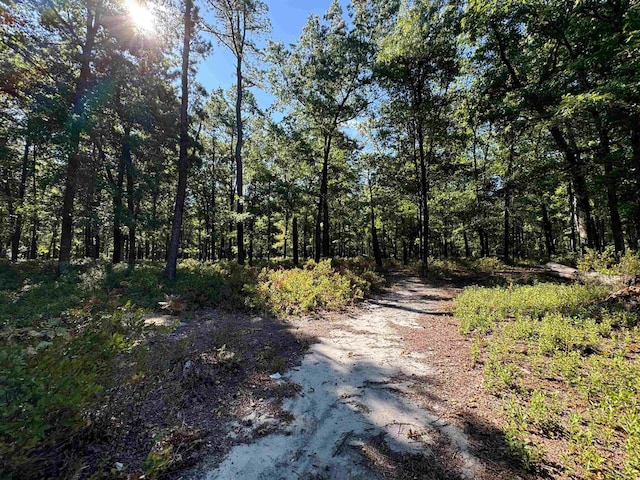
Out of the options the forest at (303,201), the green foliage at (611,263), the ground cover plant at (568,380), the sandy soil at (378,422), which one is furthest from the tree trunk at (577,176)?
the sandy soil at (378,422)

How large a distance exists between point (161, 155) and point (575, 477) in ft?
59.2

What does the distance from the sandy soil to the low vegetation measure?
0.93 metres

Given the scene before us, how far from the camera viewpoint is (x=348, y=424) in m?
3.33

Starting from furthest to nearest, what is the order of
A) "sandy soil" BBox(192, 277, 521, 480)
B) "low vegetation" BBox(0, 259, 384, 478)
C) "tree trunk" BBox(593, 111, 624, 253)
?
1. "tree trunk" BBox(593, 111, 624, 253)
2. "sandy soil" BBox(192, 277, 521, 480)
3. "low vegetation" BBox(0, 259, 384, 478)

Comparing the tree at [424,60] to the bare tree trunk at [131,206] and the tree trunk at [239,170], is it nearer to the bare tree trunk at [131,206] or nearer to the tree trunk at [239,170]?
the tree trunk at [239,170]

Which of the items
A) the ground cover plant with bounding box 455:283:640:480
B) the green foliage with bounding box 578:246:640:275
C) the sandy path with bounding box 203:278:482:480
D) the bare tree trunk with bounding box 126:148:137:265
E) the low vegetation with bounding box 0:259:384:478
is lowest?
the sandy path with bounding box 203:278:482:480

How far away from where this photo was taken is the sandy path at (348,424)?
8.80 ft

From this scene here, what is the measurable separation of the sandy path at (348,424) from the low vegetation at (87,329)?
83cm

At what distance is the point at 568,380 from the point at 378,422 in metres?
2.83

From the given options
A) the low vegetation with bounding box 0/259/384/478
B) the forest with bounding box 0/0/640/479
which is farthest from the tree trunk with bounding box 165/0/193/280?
the low vegetation with bounding box 0/259/384/478

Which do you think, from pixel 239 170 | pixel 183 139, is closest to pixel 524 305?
pixel 183 139

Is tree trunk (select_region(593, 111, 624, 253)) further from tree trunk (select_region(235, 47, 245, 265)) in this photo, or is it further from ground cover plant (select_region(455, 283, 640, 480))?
tree trunk (select_region(235, 47, 245, 265))

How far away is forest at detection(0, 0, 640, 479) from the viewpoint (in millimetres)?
2773

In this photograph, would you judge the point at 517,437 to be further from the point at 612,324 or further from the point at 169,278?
the point at 169,278
